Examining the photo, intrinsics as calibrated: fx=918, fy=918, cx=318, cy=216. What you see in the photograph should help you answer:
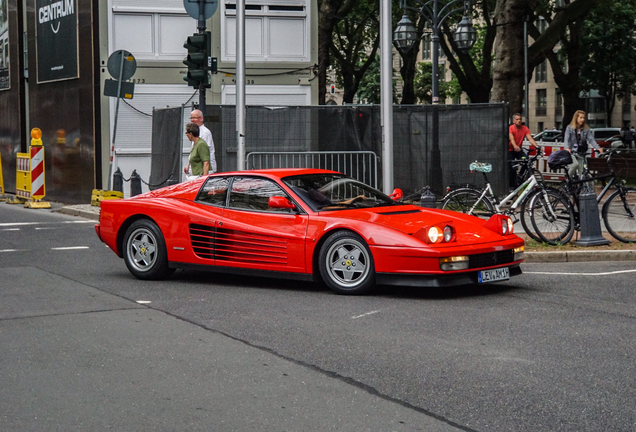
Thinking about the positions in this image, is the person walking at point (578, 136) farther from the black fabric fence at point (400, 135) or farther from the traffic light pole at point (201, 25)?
the traffic light pole at point (201, 25)

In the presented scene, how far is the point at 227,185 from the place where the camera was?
30.6ft

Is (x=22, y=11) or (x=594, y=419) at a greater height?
(x=22, y=11)

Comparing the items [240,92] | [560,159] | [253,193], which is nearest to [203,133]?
[240,92]

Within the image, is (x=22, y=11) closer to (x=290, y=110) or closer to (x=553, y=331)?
(x=290, y=110)

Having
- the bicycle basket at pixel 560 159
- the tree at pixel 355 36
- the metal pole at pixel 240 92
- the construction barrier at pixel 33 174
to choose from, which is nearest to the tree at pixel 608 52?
the tree at pixel 355 36

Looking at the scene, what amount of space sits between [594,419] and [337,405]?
1.27 m

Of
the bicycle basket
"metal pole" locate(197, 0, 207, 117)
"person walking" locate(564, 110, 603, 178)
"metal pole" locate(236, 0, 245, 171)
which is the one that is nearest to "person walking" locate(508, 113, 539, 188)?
"person walking" locate(564, 110, 603, 178)

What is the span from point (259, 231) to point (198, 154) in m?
4.63

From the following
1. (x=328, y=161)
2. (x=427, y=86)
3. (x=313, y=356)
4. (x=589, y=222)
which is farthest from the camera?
(x=427, y=86)

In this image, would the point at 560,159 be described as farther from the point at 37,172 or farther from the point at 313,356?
the point at 37,172

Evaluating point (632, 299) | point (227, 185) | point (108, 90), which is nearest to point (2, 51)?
point (108, 90)

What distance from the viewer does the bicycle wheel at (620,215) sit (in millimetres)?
11578

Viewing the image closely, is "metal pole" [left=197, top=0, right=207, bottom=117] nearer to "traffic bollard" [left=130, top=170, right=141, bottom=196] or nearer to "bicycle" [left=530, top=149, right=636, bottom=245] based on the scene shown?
"traffic bollard" [left=130, top=170, right=141, bottom=196]

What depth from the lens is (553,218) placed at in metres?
11.6
